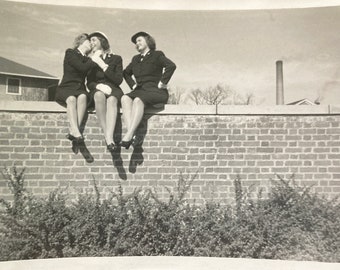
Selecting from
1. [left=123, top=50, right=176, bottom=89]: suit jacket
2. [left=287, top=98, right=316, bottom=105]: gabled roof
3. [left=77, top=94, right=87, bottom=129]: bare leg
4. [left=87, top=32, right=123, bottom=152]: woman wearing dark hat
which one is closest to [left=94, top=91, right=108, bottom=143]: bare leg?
[left=87, top=32, right=123, bottom=152]: woman wearing dark hat

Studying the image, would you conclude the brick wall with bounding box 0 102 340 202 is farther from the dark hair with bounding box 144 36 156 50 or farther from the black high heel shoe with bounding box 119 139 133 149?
the dark hair with bounding box 144 36 156 50

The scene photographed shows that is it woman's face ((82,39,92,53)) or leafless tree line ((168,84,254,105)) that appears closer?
woman's face ((82,39,92,53))

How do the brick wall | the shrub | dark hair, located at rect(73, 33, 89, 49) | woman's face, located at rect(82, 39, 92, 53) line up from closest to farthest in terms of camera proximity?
1. the shrub
2. dark hair, located at rect(73, 33, 89, 49)
3. woman's face, located at rect(82, 39, 92, 53)
4. the brick wall

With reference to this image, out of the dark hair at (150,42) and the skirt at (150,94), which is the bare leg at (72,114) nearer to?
the skirt at (150,94)

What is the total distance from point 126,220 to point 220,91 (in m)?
1.57

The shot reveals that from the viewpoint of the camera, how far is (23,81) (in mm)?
4574

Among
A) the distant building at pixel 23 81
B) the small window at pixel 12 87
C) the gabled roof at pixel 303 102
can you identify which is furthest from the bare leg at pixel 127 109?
the gabled roof at pixel 303 102

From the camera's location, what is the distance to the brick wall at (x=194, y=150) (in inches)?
175

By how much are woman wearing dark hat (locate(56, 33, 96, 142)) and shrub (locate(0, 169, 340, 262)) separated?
73cm

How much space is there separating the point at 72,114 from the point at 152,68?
933 millimetres

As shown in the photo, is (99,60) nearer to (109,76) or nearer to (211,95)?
(109,76)

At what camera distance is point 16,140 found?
175 inches

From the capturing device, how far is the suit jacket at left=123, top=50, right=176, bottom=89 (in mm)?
4379

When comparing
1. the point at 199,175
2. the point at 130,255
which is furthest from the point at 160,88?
the point at 130,255
